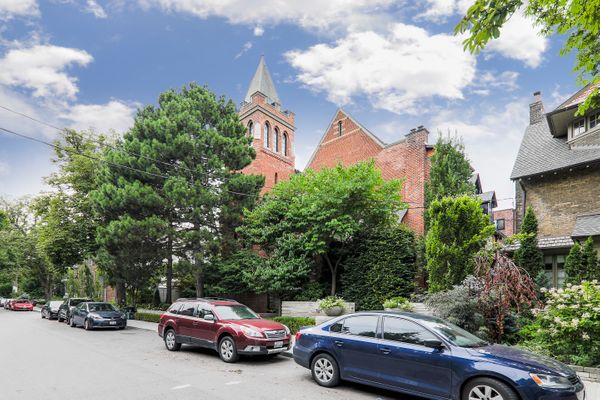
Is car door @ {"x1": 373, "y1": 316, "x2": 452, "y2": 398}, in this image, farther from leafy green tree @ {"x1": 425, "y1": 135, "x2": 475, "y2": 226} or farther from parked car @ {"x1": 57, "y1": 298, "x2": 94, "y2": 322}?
parked car @ {"x1": 57, "y1": 298, "x2": 94, "y2": 322}

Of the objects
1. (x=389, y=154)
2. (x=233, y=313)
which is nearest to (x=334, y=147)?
(x=389, y=154)

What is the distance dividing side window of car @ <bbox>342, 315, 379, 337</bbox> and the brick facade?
11.8m

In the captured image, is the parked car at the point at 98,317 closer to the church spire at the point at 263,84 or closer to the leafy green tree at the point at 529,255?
the leafy green tree at the point at 529,255

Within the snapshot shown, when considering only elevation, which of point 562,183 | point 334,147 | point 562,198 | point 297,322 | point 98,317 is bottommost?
point 98,317

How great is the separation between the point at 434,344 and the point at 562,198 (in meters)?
11.3

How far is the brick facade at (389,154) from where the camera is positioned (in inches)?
854

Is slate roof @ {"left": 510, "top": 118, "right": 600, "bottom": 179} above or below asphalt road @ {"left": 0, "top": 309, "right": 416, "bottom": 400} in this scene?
above

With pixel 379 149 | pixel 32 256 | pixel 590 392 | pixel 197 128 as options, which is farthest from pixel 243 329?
pixel 32 256

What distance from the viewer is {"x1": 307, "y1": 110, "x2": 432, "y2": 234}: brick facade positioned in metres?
21.7

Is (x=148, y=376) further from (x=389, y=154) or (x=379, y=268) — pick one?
(x=389, y=154)

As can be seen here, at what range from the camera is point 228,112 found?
2100 centimetres

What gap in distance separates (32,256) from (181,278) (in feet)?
81.6

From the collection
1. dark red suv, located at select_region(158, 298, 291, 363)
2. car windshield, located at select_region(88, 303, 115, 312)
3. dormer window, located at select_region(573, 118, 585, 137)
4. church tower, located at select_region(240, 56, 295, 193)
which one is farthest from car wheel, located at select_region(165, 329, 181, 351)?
church tower, located at select_region(240, 56, 295, 193)

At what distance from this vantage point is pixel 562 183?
45.9ft
